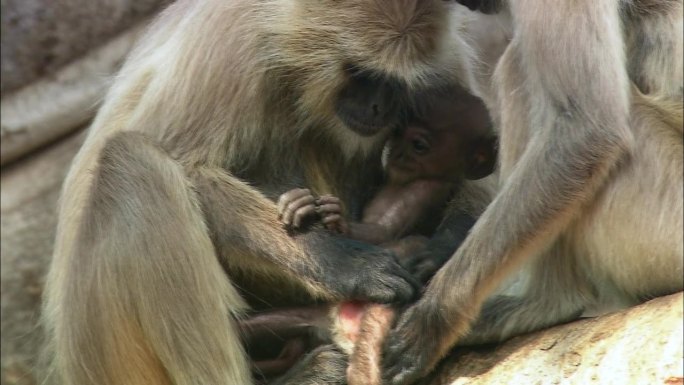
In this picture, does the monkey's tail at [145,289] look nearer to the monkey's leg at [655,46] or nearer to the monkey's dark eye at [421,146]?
the monkey's dark eye at [421,146]

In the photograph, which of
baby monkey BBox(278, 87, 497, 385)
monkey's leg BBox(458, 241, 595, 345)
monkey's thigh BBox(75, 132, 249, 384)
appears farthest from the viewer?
baby monkey BBox(278, 87, 497, 385)

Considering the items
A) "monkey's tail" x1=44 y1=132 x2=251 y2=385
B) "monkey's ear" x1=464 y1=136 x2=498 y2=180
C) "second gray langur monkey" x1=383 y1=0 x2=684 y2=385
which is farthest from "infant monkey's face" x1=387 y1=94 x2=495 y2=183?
"monkey's tail" x1=44 y1=132 x2=251 y2=385

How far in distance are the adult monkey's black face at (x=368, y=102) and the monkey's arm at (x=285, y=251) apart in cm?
49

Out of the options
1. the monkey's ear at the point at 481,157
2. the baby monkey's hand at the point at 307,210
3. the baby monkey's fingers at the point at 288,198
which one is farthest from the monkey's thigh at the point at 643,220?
the baby monkey's fingers at the point at 288,198

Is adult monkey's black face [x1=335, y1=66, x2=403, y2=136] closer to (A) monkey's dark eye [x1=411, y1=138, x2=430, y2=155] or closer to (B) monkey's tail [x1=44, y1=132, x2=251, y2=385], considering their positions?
(A) monkey's dark eye [x1=411, y1=138, x2=430, y2=155]

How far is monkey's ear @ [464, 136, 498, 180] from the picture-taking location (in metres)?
4.59

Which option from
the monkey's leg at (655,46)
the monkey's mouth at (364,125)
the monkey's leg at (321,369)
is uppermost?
the monkey's leg at (655,46)

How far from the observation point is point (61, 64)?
7.38 meters

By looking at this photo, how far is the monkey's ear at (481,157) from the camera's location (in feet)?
15.1

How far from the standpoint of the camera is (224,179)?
439 centimetres

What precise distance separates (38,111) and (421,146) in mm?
3631

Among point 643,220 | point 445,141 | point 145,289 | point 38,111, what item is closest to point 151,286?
point 145,289

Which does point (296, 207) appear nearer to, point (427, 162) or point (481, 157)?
point (427, 162)

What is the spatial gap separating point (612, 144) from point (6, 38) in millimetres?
4680
